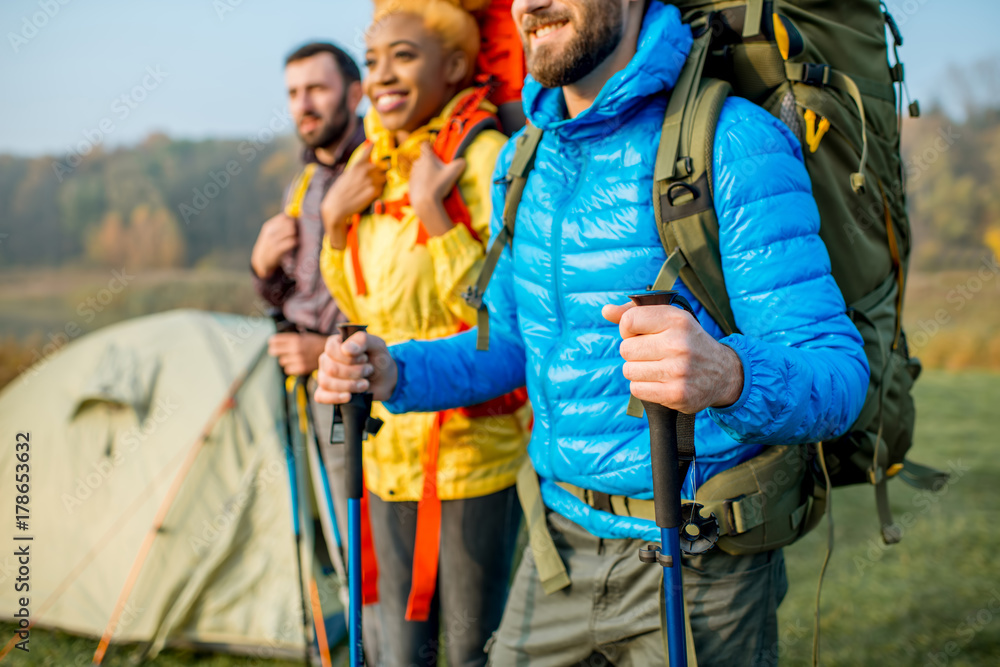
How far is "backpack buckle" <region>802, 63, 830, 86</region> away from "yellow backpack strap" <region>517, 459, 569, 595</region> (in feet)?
3.71

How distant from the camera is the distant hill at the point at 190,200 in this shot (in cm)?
1417

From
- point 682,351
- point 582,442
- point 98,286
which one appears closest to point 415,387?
point 582,442

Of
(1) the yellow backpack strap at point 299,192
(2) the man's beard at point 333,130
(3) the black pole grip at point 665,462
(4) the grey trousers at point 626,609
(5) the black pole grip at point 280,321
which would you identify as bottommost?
(4) the grey trousers at point 626,609

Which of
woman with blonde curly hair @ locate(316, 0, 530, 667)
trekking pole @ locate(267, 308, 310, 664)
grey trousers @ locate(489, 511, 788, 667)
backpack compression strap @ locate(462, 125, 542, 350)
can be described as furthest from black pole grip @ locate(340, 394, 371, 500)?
trekking pole @ locate(267, 308, 310, 664)

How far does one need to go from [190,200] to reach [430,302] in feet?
60.4

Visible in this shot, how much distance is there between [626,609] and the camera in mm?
1620

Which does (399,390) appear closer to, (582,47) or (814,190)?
(582,47)

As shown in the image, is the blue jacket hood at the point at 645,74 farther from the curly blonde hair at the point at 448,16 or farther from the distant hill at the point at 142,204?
the distant hill at the point at 142,204

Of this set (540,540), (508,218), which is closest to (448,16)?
(508,218)

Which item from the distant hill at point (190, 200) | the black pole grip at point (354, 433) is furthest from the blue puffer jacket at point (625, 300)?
the distant hill at point (190, 200)

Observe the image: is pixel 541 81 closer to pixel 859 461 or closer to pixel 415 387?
pixel 415 387

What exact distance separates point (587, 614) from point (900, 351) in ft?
3.39

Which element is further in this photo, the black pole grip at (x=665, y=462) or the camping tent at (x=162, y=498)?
the camping tent at (x=162, y=498)

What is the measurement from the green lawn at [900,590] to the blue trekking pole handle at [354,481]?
254 cm
